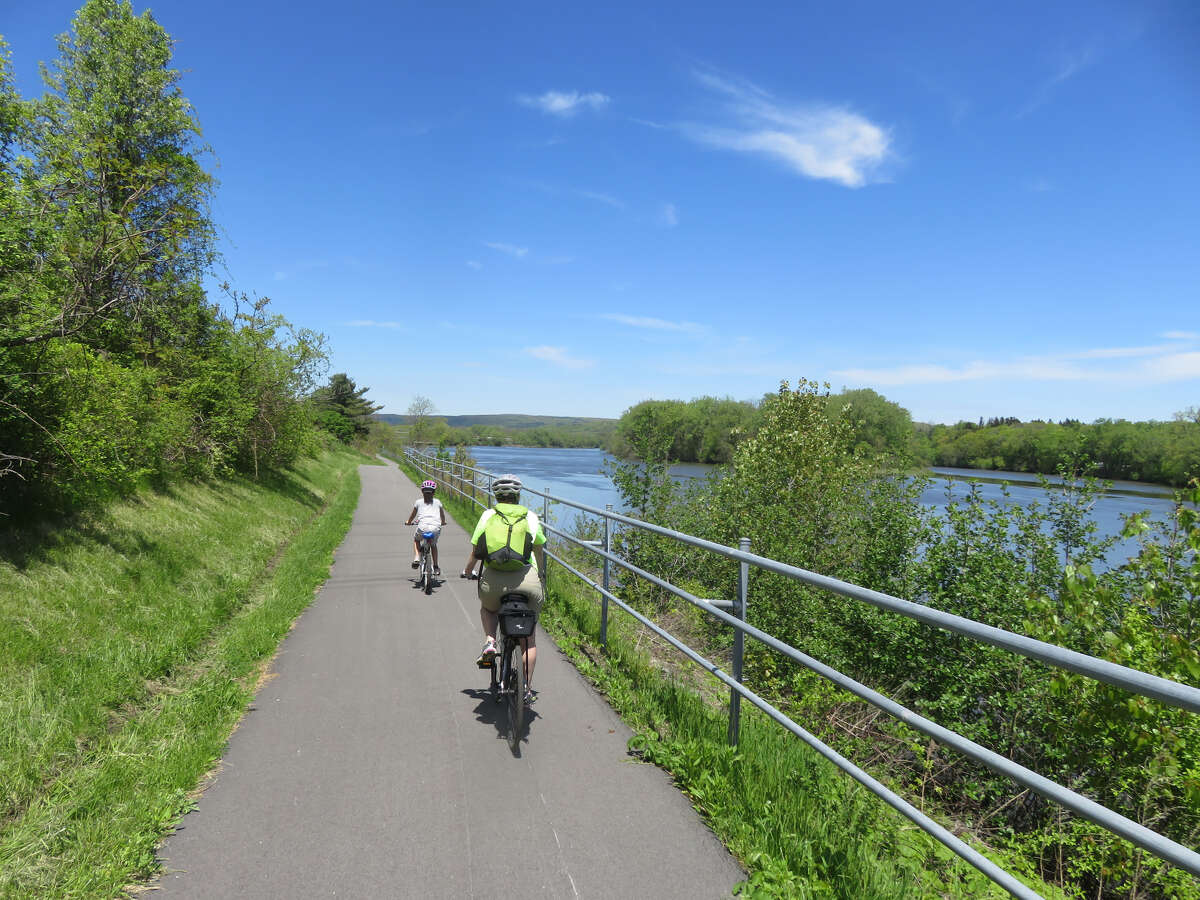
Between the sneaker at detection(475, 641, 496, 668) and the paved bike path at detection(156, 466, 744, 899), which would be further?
the sneaker at detection(475, 641, 496, 668)

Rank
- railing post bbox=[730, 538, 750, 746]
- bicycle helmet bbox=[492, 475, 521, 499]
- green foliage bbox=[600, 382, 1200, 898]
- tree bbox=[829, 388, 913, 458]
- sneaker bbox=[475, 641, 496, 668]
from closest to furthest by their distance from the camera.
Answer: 1. railing post bbox=[730, 538, 750, 746]
2. green foliage bbox=[600, 382, 1200, 898]
3. bicycle helmet bbox=[492, 475, 521, 499]
4. sneaker bbox=[475, 641, 496, 668]
5. tree bbox=[829, 388, 913, 458]

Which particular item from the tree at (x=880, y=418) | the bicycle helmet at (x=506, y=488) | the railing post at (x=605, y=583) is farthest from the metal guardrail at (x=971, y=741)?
the tree at (x=880, y=418)

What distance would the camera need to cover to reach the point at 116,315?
9531 mm

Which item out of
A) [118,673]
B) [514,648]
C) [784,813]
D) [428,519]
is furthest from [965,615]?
[118,673]

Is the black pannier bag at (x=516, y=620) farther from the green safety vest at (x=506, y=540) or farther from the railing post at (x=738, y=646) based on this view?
the railing post at (x=738, y=646)

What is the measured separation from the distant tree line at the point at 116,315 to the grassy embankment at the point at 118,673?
894 mm

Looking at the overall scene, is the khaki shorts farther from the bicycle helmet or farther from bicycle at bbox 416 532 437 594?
bicycle at bbox 416 532 437 594

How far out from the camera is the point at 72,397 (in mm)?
7125

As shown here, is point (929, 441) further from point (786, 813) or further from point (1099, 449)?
point (786, 813)

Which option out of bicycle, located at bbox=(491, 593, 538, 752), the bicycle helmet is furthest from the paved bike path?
the bicycle helmet

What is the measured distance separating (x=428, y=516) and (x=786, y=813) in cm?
685

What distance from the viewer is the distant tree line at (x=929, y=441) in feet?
46.2

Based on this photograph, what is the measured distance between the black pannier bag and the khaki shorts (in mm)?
177

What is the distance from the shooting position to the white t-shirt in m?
8.95
